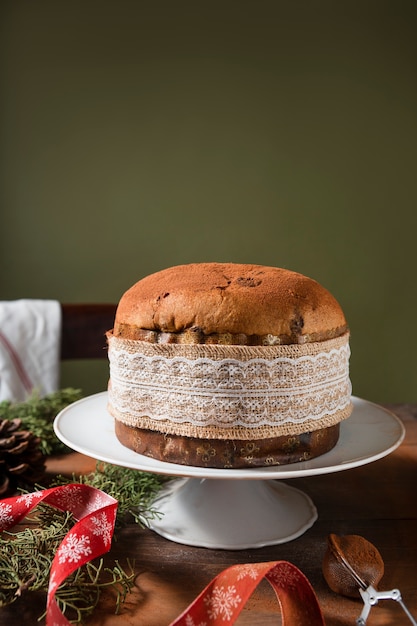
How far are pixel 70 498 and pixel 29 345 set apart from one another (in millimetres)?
906

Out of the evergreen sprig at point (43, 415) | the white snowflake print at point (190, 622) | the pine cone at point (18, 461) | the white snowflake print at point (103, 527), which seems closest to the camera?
the white snowflake print at point (190, 622)

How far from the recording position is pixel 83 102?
7.56ft

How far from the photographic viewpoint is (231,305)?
65cm

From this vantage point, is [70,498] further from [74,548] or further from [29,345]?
[29,345]

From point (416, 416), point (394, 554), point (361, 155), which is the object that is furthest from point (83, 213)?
point (394, 554)

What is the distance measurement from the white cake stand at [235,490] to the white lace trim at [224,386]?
0.05m

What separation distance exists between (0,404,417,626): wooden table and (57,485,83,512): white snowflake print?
0.19 ft

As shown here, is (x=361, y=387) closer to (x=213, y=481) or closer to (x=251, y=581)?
(x=213, y=481)

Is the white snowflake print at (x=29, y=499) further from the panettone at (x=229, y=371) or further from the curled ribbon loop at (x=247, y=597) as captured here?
the curled ribbon loop at (x=247, y=597)

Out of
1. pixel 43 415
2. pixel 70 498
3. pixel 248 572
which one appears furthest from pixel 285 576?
pixel 43 415

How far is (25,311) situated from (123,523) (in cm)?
92

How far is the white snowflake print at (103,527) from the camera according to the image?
2.02 feet

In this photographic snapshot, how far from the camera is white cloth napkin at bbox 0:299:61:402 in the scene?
1.52 m

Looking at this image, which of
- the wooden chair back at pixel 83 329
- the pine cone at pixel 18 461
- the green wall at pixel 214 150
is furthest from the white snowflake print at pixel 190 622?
the green wall at pixel 214 150
